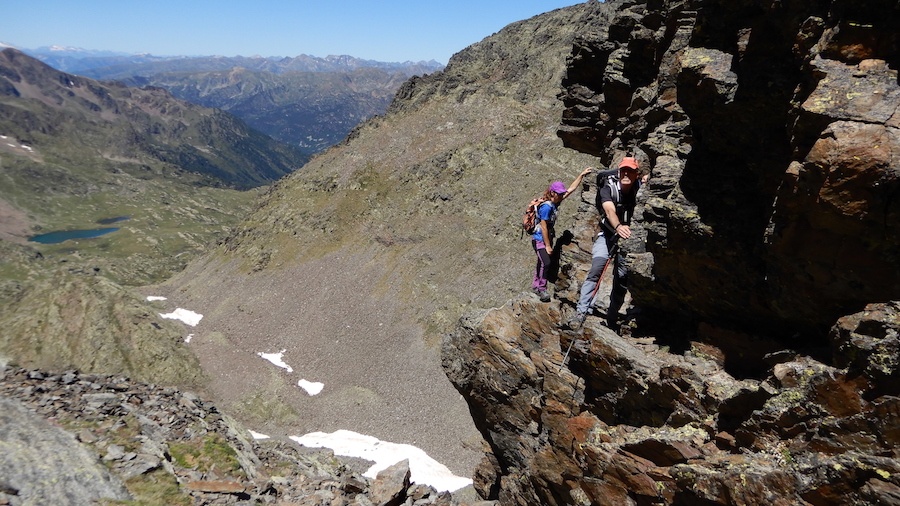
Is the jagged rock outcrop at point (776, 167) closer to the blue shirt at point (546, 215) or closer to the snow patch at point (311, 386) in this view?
the blue shirt at point (546, 215)

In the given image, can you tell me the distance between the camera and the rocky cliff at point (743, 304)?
7.81m

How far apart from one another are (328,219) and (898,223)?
9302cm

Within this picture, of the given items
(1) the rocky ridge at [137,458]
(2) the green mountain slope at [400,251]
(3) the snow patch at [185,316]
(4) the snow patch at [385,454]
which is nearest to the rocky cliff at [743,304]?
(1) the rocky ridge at [137,458]

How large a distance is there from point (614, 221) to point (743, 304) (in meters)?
3.54

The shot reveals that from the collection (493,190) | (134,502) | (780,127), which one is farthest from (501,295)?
(780,127)

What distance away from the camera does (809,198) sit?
835 centimetres

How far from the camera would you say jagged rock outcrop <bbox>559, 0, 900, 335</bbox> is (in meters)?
7.82

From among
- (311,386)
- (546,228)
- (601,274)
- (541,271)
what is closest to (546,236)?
(546,228)

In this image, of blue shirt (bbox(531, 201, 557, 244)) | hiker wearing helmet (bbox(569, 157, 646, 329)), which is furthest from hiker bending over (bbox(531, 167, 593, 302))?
hiker wearing helmet (bbox(569, 157, 646, 329))

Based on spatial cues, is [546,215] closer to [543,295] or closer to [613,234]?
[543,295]

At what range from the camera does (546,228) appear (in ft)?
54.2

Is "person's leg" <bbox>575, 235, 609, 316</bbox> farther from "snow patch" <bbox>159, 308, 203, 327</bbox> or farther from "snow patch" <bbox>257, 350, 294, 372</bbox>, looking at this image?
"snow patch" <bbox>159, 308, 203, 327</bbox>

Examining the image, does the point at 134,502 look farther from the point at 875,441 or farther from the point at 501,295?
the point at 501,295

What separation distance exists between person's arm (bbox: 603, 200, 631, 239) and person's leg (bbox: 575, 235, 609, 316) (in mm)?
859
